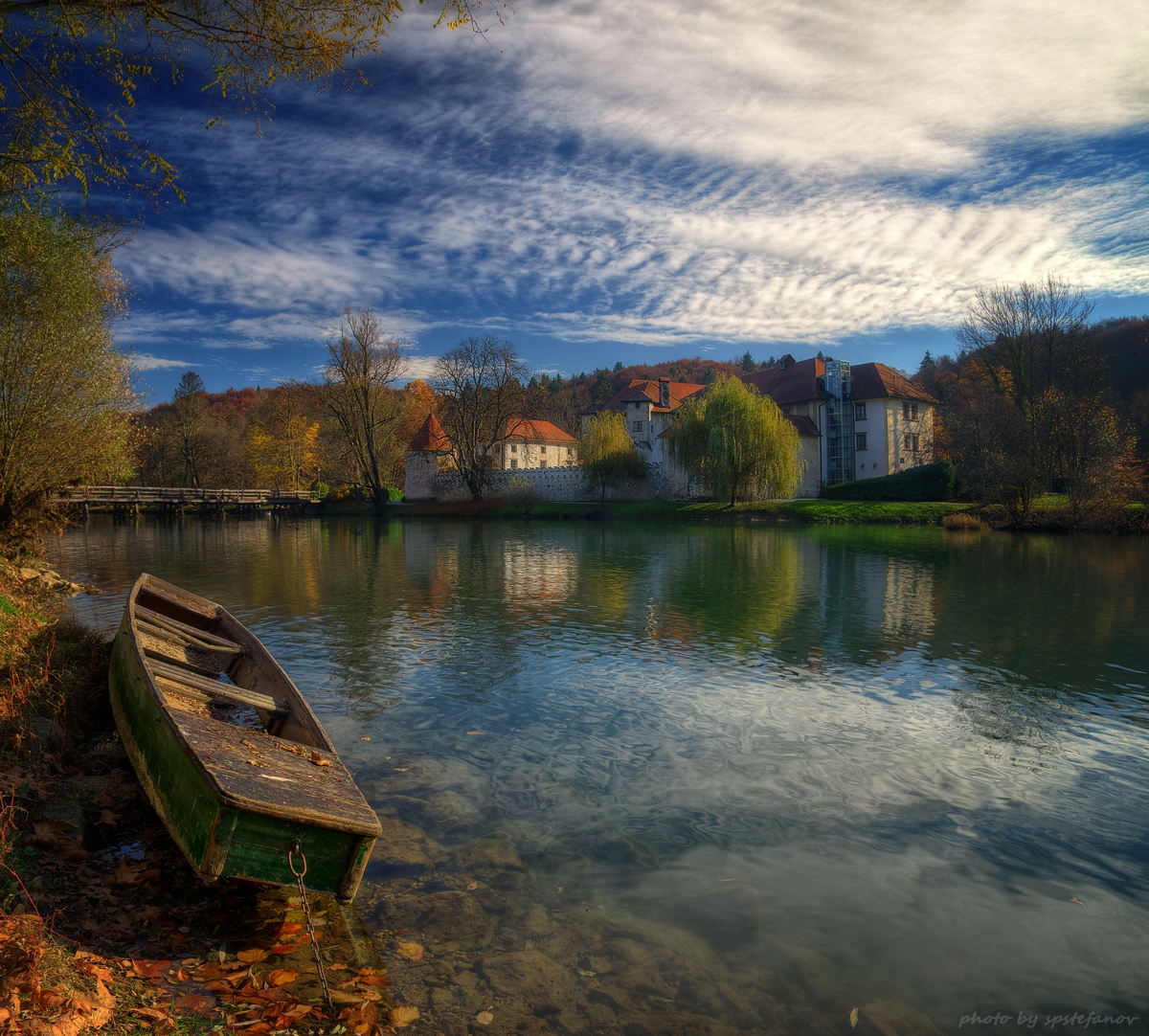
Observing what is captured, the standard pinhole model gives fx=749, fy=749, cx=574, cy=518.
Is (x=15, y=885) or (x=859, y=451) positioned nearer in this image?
(x=15, y=885)

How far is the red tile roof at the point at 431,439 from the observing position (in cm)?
6297

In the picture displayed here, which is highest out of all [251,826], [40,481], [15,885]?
[40,481]

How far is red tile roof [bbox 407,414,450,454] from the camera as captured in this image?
207ft

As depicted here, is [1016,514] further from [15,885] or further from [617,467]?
[15,885]

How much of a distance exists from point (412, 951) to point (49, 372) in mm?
14156

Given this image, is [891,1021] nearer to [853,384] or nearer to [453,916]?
[453,916]

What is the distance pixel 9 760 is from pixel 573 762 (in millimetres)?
4102

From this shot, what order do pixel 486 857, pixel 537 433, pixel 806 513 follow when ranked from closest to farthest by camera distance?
pixel 486 857
pixel 806 513
pixel 537 433

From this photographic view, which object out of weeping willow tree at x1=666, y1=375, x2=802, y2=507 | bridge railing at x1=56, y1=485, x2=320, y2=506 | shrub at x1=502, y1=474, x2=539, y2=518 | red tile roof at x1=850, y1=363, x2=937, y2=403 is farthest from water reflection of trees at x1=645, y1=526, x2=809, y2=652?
bridge railing at x1=56, y1=485, x2=320, y2=506

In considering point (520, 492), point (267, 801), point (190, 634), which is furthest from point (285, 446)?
point (267, 801)

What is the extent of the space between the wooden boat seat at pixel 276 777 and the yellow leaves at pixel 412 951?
664mm

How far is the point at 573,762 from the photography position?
6406mm

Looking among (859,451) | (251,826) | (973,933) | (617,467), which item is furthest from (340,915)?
(859,451)

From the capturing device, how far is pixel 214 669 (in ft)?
24.4
